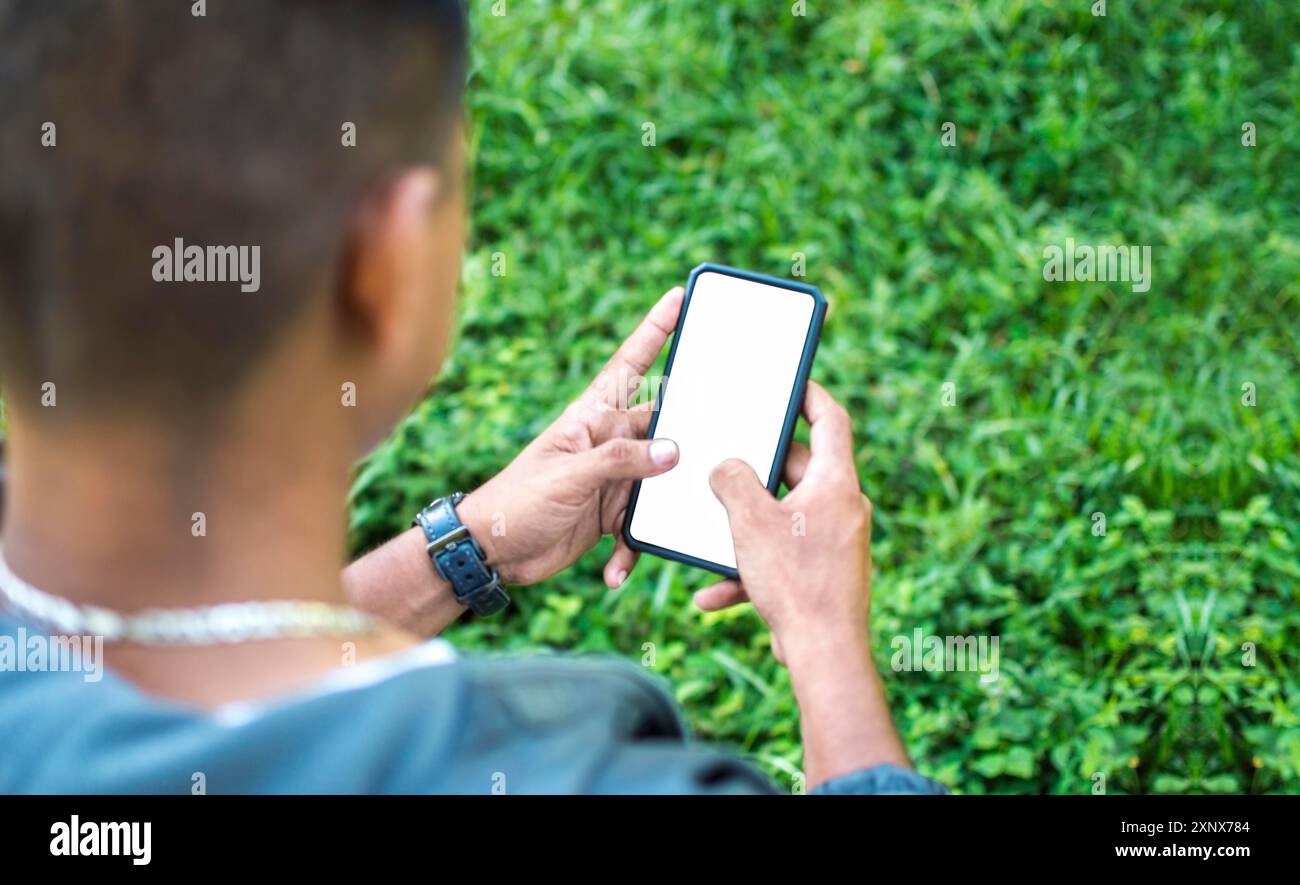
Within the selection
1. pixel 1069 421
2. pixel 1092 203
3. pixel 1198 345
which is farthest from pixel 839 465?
pixel 1092 203

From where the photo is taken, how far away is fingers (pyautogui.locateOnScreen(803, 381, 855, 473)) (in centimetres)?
175

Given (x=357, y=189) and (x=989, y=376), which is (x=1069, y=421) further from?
(x=357, y=189)

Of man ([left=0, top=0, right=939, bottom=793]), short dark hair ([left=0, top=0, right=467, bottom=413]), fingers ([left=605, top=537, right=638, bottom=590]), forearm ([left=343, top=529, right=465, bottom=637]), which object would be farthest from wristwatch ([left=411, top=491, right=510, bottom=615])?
short dark hair ([left=0, top=0, right=467, bottom=413])

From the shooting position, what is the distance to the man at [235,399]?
890 millimetres

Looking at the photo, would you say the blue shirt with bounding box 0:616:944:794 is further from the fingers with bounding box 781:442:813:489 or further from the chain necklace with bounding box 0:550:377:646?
the fingers with bounding box 781:442:813:489

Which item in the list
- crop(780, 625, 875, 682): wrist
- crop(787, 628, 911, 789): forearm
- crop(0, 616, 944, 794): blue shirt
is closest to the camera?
crop(0, 616, 944, 794): blue shirt

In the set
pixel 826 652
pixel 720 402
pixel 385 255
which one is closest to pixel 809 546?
pixel 826 652

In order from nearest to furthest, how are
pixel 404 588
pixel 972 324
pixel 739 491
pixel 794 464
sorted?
1. pixel 739 491
2. pixel 404 588
3. pixel 794 464
4. pixel 972 324

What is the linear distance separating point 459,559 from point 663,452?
0.36m

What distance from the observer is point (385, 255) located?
988 mm

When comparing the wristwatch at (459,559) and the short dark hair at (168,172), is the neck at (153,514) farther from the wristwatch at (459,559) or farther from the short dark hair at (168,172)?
the wristwatch at (459,559)

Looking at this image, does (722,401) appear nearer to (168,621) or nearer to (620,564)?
(620,564)

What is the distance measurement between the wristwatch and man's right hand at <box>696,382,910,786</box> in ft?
1.38

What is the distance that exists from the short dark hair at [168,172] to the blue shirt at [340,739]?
0.73ft
